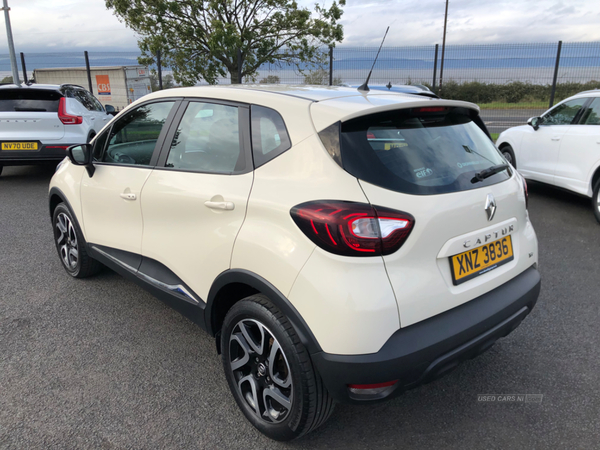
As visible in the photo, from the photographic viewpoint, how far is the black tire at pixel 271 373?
1.96 meters

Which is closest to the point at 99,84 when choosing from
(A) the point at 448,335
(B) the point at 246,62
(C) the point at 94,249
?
(B) the point at 246,62

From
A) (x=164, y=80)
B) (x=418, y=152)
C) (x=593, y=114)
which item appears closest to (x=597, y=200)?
(x=593, y=114)

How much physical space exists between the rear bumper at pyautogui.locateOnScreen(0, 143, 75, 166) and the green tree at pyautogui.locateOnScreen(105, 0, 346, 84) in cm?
1059

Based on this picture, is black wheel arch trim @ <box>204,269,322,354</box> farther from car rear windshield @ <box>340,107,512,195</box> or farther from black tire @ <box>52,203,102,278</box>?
black tire @ <box>52,203,102,278</box>

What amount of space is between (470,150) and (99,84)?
20254 mm

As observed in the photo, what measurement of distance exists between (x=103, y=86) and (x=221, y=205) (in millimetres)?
20982

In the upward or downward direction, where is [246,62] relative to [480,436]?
upward

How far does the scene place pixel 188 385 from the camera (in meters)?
2.63

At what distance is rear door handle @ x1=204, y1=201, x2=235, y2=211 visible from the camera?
224 centimetres

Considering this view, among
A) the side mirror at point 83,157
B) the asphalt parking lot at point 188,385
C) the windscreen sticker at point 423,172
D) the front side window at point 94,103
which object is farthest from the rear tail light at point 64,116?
the windscreen sticker at point 423,172

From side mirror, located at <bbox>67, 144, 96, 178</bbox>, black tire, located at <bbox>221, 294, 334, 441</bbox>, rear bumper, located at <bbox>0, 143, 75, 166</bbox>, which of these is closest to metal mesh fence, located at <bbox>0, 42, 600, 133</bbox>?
rear bumper, located at <bbox>0, 143, 75, 166</bbox>

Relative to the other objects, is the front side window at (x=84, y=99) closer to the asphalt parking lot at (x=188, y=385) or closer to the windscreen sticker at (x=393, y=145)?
the asphalt parking lot at (x=188, y=385)

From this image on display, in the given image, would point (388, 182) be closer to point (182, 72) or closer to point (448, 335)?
point (448, 335)

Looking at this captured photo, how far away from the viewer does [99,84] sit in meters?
19.4
